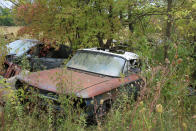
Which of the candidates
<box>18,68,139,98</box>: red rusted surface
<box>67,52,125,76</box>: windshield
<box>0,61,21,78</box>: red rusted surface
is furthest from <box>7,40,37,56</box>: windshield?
<box>18,68,139,98</box>: red rusted surface

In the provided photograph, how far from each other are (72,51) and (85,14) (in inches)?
58.7

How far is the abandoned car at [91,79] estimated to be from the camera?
359 centimetres

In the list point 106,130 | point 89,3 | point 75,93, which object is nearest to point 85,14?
point 89,3

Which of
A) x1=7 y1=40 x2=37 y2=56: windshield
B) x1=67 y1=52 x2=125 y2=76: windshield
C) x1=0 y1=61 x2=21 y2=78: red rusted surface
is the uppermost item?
x1=7 y1=40 x2=37 y2=56: windshield

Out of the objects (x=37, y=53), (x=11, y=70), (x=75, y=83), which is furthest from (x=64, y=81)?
(x=37, y=53)

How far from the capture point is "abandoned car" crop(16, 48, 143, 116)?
3.59 m

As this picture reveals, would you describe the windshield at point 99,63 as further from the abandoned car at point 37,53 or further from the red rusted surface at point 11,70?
the red rusted surface at point 11,70

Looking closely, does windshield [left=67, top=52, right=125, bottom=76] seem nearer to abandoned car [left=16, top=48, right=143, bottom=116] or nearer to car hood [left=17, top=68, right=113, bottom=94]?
abandoned car [left=16, top=48, right=143, bottom=116]

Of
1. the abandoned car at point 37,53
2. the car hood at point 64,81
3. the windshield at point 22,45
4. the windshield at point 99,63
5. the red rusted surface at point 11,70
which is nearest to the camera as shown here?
the car hood at point 64,81

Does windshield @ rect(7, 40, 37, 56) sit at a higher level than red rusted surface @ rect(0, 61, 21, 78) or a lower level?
higher

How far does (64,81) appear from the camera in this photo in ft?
12.6

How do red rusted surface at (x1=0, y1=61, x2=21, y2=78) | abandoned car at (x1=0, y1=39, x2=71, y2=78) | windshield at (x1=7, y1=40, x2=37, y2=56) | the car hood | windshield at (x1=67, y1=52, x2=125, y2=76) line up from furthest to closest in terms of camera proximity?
windshield at (x1=7, y1=40, x2=37, y2=56) → abandoned car at (x1=0, y1=39, x2=71, y2=78) → red rusted surface at (x1=0, y1=61, x2=21, y2=78) → windshield at (x1=67, y1=52, x2=125, y2=76) → the car hood

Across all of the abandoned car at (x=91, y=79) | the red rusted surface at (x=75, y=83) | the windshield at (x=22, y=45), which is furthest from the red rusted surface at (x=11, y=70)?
the red rusted surface at (x=75, y=83)

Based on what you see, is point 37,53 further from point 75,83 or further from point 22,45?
point 75,83
